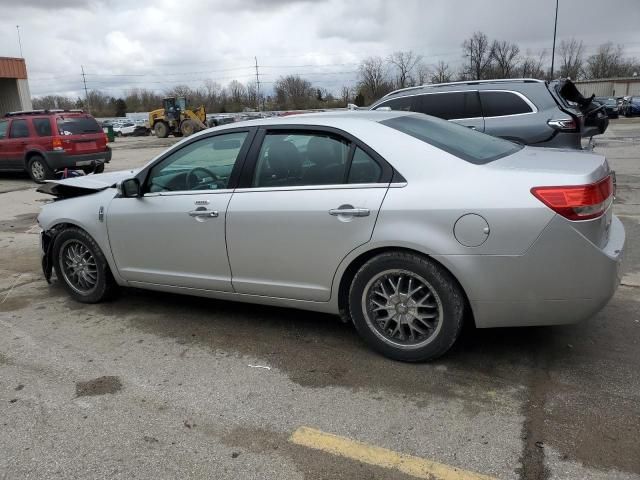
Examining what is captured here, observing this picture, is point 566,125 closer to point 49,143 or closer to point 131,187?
point 131,187

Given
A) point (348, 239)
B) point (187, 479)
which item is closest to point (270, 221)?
point (348, 239)

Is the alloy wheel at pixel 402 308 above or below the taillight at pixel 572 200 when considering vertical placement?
below

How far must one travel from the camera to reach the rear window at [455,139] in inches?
140

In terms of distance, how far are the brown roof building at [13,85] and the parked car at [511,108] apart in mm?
32285

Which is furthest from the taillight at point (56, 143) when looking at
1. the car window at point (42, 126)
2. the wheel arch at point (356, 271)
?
the wheel arch at point (356, 271)

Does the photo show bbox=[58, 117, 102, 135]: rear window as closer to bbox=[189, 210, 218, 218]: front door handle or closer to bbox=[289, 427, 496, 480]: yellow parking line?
bbox=[189, 210, 218, 218]: front door handle

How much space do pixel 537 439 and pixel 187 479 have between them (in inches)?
65.9

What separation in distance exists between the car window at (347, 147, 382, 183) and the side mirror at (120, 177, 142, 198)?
71.4 inches

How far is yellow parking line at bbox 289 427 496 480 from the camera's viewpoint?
2.54 meters

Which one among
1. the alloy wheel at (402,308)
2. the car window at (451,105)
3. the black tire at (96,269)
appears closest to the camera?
the alloy wheel at (402,308)

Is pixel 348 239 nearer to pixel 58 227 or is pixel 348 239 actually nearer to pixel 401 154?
pixel 401 154

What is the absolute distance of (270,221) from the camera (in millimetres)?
3783

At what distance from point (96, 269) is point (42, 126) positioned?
37.6 feet

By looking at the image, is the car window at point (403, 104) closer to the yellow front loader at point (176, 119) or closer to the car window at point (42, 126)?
the car window at point (42, 126)
